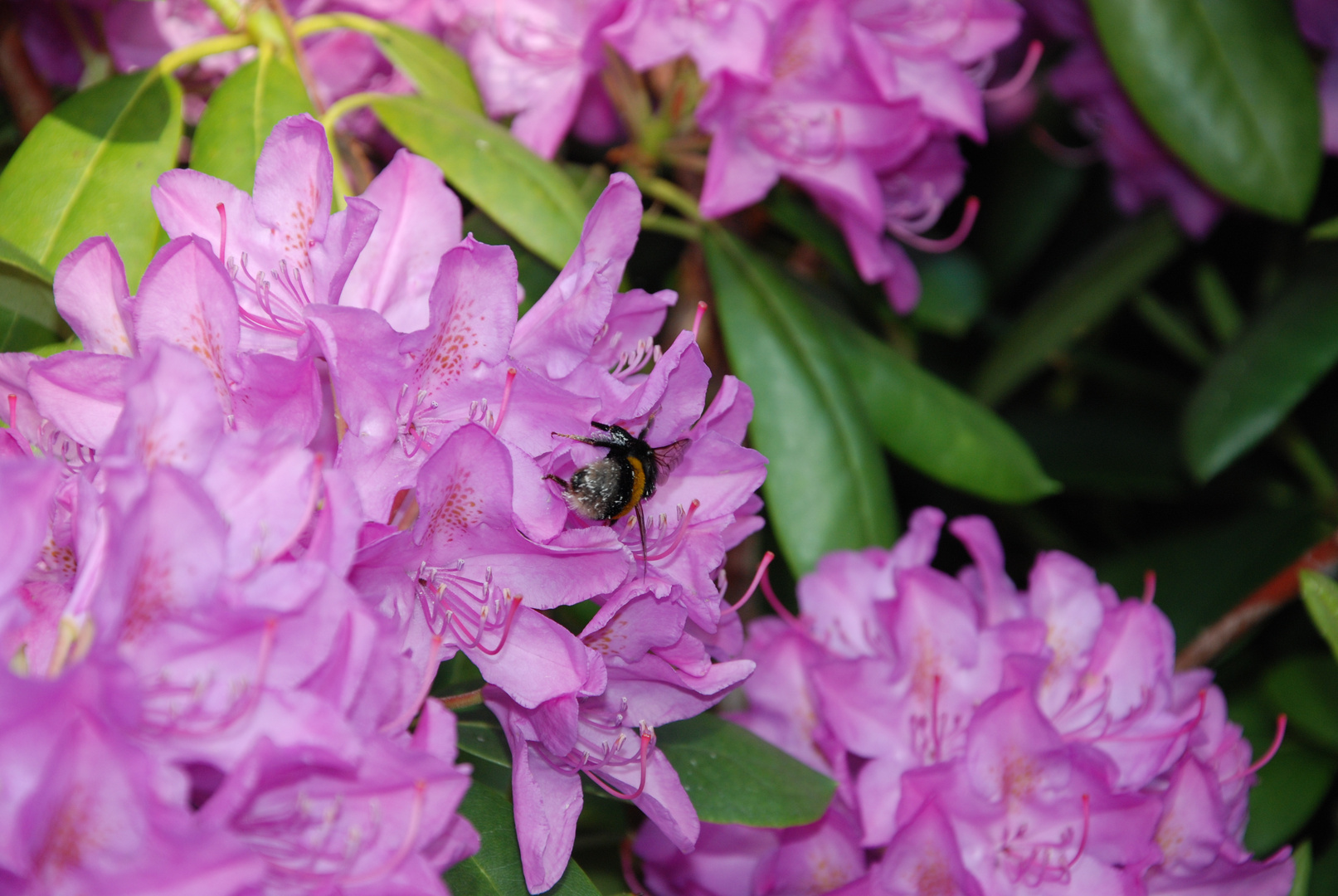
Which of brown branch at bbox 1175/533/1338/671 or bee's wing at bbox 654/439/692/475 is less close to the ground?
bee's wing at bbox 654/439/692/475

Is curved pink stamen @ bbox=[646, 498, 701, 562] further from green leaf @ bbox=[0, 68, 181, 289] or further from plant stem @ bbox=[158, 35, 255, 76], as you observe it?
plant stem @ bbox=[158, 35, 255, 76]

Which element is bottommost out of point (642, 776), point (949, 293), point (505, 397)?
point (949, 293)

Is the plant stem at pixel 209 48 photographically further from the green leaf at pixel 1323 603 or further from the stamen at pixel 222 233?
the green leaf at pixel 1323 603

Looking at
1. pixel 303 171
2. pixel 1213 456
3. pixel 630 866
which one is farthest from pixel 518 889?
pixel 1213 456

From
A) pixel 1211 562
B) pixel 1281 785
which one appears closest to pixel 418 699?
pixel 1281 785

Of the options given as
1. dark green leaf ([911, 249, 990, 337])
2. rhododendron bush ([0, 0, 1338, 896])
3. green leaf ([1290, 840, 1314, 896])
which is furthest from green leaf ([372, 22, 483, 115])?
green leaf ([1290, 840, 1314, 896])

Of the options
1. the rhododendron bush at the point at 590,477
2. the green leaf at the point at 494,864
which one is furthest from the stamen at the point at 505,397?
the green leaf at the point at 494,864

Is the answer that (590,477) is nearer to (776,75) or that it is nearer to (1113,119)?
(776,75)
